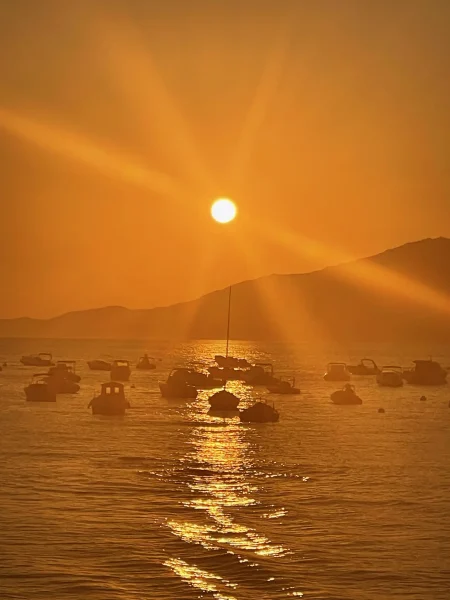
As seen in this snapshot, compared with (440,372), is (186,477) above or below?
below

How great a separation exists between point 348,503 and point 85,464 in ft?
66.5

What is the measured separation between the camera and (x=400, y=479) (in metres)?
55.2

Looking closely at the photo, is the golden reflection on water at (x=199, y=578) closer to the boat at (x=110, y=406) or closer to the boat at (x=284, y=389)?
the boat at (x=110, y=406)

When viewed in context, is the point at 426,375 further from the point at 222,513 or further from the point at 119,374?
the point at 222,513

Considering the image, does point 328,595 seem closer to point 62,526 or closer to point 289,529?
point 289,529

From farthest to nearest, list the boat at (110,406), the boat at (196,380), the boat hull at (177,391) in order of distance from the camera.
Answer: the boat at (196,380) → the boat hull at (177,391) → the boat at (110,406)

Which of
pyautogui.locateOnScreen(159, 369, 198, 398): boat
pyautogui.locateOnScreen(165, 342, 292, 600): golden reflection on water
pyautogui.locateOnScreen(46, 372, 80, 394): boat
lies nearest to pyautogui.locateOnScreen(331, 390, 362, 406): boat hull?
pyautogui.locateOnScreen(159, 369, 198, 398): boat

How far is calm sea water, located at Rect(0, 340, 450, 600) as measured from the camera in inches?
1224

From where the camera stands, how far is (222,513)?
1656 inches

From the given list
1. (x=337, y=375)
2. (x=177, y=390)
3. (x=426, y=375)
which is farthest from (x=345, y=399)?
(x=337, y=375)

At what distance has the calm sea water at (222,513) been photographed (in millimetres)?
31078

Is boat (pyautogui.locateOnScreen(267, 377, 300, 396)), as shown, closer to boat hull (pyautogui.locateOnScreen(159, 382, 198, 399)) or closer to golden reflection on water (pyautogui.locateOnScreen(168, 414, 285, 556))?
boat hull (pyautogui.locateOnScreen(159, 382, 198, 399))

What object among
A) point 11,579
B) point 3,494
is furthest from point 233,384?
point 11,579

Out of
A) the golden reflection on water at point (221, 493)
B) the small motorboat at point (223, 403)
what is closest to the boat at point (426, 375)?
the small motorboat at point (223, 403)
